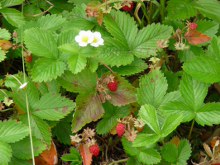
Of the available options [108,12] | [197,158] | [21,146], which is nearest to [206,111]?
[197,158]

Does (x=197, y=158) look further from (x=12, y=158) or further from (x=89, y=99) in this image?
(x=12, y=158)

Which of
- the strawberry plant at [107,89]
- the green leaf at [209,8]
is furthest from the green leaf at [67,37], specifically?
the green leaf at [209,8]

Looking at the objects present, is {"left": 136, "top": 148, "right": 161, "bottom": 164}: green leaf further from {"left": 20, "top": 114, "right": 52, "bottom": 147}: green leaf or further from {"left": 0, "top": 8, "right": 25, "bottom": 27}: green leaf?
{"left": 0, "top": 8, "right": 25, "bottom": 27}: green leaf

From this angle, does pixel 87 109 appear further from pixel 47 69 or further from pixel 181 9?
pixel 181 9

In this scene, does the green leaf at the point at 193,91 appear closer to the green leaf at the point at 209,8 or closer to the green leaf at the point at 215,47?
the green leaf at the point at 215,47

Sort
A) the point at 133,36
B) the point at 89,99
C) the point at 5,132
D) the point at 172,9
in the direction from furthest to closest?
1. the point at 172,9
2. the point at 133,36
3. the point at 89,99
4. the point at 5,132

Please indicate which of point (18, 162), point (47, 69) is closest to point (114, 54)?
point (47, 69)
